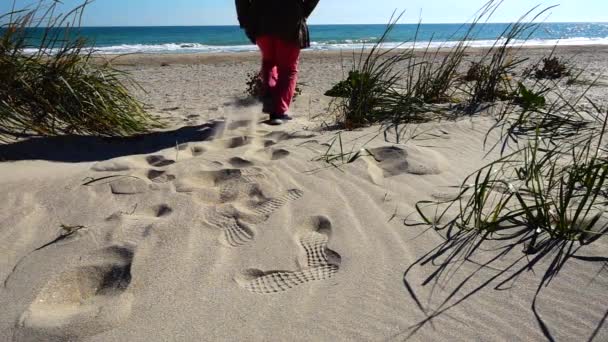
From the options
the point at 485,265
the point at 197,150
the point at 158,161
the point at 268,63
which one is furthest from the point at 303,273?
the point at 268,63

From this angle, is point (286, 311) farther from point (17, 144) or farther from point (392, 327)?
point (17, 144)

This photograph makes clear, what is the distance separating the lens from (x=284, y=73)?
393cm

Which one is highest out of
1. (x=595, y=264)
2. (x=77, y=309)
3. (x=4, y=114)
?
(x=4, y=114)

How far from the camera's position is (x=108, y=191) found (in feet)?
7.23

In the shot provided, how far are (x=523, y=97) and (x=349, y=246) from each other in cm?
258

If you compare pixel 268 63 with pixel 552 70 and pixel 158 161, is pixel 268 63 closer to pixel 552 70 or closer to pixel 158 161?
pixel 158 161

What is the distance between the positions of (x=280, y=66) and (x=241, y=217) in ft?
7.50

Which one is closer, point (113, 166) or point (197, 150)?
point (113, 166)

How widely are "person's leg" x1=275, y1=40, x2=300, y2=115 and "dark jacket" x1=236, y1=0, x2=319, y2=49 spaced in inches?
4.1

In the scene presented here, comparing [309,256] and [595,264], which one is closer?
[595,264]

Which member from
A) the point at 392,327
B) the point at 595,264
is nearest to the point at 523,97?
the point at 595,264

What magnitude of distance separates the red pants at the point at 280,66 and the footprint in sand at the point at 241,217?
6.29 feet

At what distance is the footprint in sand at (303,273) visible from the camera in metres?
1.48

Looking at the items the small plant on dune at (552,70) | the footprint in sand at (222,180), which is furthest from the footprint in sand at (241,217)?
the small plant on dune at (552,70)
